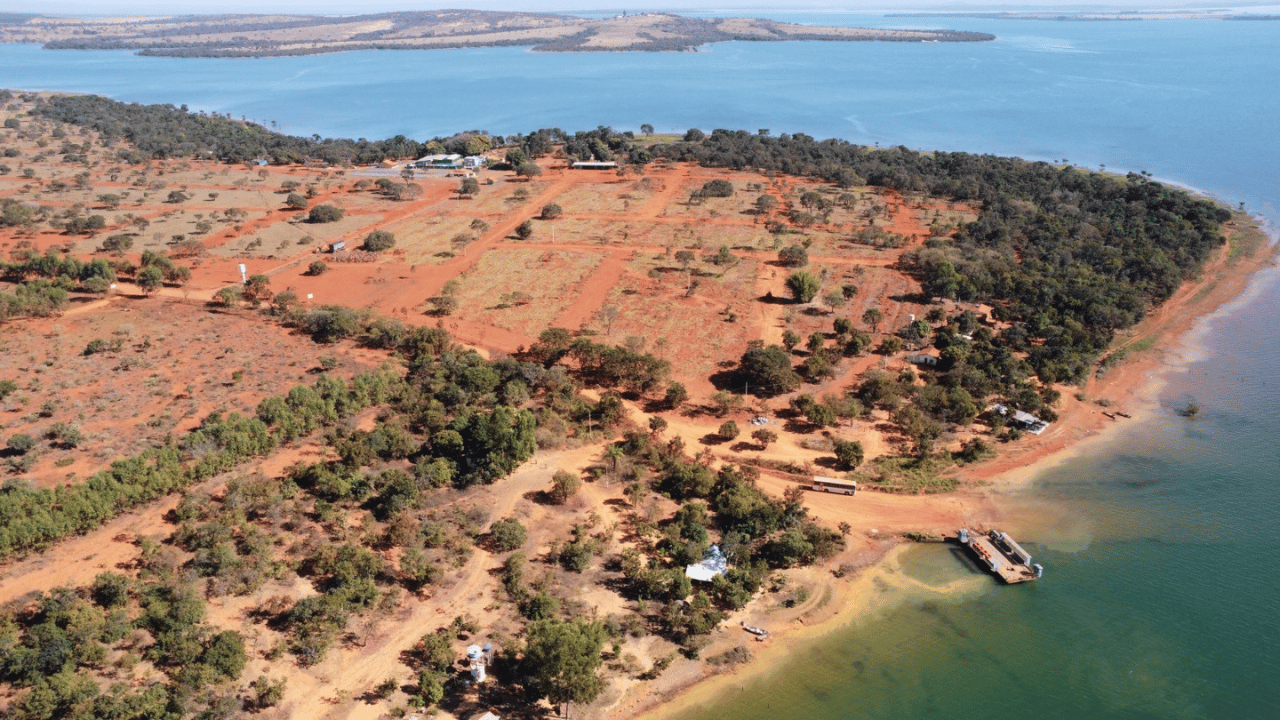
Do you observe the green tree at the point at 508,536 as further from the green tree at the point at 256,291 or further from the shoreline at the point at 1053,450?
the green tree at the point at 256,291

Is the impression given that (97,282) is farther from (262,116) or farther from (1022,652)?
(262,116)

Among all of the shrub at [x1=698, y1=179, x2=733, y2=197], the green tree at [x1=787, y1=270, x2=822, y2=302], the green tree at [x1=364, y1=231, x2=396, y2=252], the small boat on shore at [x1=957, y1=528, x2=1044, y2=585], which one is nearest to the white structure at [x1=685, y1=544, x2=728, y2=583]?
the small boat on shore at [x1=957, y1=528, x2=1044, y2=585]

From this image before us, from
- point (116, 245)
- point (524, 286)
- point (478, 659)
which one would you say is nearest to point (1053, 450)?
point (478, 659)

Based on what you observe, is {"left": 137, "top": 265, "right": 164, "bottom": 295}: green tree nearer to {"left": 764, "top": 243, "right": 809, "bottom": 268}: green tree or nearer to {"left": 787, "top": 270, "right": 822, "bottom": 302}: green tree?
{"left": 787, "top": 270, "right": 822, "bottom": 302}: green tree

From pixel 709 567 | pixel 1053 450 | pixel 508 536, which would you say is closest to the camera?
pixel 709 567

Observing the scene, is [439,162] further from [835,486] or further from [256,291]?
[835,486]

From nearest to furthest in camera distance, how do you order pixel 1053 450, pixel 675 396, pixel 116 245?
pixel 1053 450
pixel 675 396
pixel 116 245
